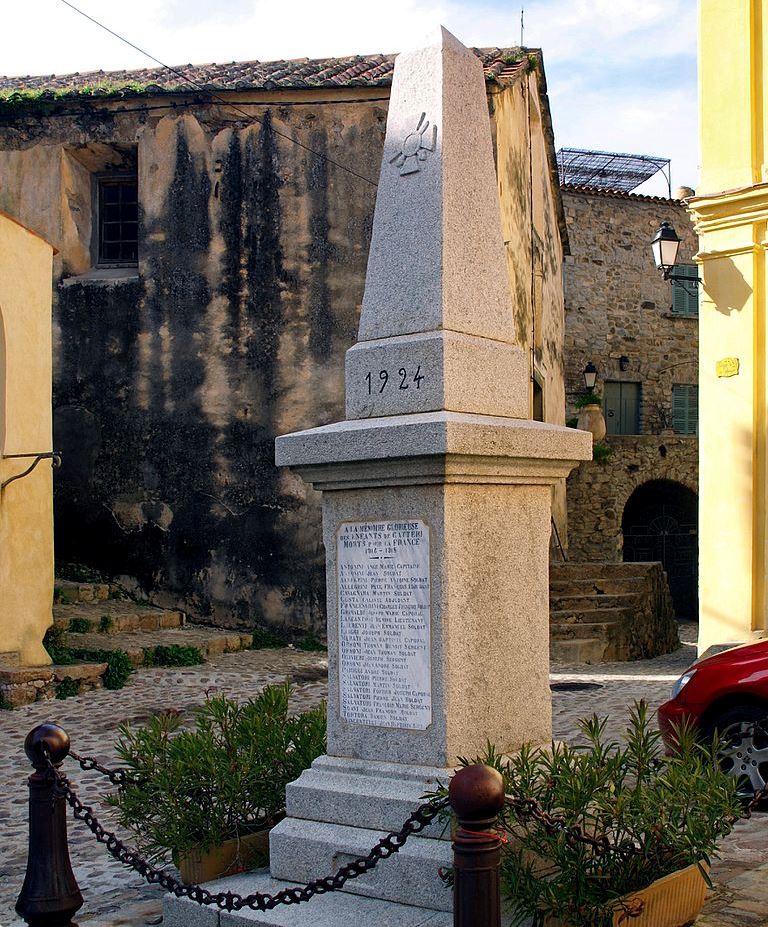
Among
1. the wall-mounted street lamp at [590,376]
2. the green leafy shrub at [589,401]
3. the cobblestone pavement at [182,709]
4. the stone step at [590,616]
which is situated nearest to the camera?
the cobblestone pavement at [182,709]

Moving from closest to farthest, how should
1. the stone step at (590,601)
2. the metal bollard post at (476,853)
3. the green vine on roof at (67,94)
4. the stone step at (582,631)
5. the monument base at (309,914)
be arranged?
the metal bollard post at (476,853) → the monument base at (309,914) → the stone step at (582,631) → the green vine on roof at (67,94) → the stone step at (590,601)

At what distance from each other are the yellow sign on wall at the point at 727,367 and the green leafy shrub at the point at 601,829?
8.22 meters

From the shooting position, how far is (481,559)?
4.55m

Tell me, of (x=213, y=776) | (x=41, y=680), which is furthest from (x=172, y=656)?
(x=213, y=776)

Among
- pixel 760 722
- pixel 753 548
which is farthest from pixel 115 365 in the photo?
pixel 760 722

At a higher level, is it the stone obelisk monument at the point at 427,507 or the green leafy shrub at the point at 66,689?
the stone obelisk monument at the point at 427,507

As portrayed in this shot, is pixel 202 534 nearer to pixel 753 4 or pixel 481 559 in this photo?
pixel 753 4

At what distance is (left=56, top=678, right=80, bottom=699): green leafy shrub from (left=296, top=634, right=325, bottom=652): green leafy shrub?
413cm

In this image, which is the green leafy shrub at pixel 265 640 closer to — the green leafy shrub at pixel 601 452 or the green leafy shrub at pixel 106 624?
the green leafy shrub at pixel 106 624

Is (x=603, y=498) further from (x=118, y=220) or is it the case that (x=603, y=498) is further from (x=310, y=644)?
(x=118, y=220)

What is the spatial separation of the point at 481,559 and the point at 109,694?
746 centimetres

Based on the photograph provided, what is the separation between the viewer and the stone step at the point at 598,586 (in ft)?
53.9

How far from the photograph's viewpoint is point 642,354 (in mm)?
27562

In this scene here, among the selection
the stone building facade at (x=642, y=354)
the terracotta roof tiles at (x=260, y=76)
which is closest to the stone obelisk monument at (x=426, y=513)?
the terracotta roof tiles at (x=260, y=76)
